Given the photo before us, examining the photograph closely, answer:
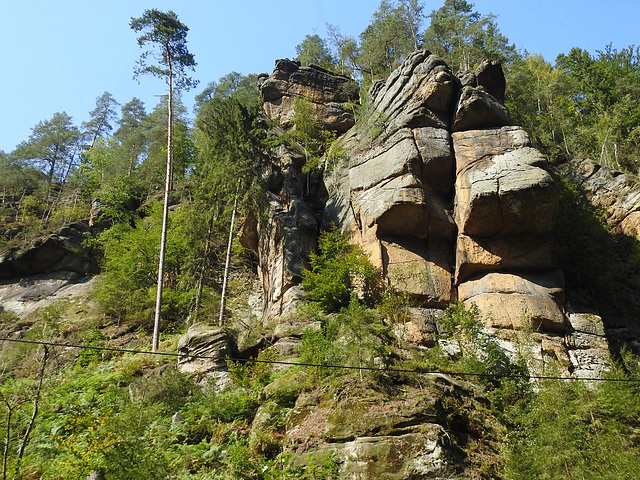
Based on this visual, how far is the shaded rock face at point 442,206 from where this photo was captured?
16.1 m

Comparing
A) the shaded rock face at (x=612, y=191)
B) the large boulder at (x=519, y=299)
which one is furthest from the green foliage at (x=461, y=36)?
the large boulder at (x=519, y=299)

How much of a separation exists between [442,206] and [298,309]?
693 centimetres

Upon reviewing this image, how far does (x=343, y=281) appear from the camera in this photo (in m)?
17.1

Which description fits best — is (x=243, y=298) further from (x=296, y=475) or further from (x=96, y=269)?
(x=296, y=475)

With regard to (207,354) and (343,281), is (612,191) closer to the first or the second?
(343,281)

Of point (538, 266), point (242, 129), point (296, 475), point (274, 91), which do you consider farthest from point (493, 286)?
point (274, 91)

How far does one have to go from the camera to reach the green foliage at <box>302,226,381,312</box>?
669 inches

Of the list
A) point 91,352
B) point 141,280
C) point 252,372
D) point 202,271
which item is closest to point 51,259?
point 141,280

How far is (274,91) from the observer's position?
3152 cm

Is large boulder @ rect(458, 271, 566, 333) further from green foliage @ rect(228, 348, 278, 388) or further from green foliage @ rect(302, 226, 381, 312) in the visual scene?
green foliage @ rect(228, 348, 278, 388)

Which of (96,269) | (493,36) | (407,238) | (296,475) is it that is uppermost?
(493,36)

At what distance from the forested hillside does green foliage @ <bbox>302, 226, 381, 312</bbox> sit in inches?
3.2

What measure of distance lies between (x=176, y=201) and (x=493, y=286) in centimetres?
2278

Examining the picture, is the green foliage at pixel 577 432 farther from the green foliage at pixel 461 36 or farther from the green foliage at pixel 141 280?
the green foliage at pixel 461 36
